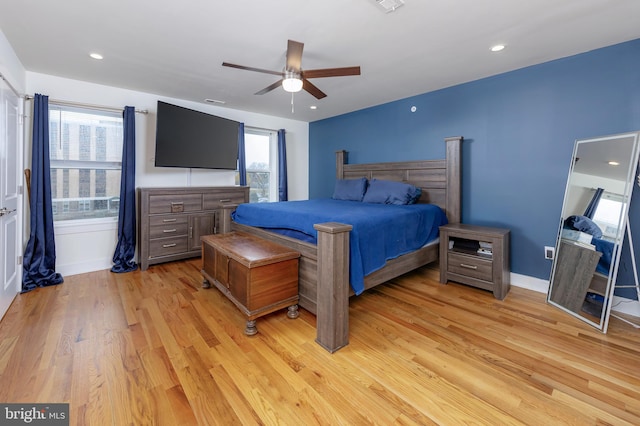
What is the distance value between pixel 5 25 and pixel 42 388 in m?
2.73

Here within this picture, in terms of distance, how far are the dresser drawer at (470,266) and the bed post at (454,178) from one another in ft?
2.11

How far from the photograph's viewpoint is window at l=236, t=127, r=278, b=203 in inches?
201

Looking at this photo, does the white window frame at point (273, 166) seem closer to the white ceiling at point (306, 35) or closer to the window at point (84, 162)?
the white ceiling at point (306, 35)

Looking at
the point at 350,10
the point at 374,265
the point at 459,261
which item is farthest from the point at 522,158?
the point at 350,10

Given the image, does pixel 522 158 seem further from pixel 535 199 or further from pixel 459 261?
pixel 459 261

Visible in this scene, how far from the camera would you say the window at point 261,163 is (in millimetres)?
5105

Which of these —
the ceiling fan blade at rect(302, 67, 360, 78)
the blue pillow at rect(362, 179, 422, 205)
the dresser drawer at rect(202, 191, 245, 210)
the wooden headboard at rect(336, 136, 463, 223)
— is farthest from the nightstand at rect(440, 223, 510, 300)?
the dresser drawer at rect(202, 191, 245, 210)

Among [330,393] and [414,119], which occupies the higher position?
[414,119]

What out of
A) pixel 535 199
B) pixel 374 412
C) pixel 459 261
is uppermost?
pixel 535 199

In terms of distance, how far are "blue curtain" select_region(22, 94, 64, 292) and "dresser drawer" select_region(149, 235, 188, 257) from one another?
943mm

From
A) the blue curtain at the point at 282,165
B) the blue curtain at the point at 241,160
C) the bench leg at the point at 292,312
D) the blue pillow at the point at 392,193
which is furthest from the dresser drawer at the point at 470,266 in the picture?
the blue curtain at the point at 241,160

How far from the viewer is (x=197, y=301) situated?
2648 millimetres

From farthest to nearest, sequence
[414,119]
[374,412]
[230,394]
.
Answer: [414,119]
[230,394]
[374,412]

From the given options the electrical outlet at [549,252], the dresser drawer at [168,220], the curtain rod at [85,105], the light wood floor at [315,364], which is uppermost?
the curtain rod at [85,105]
